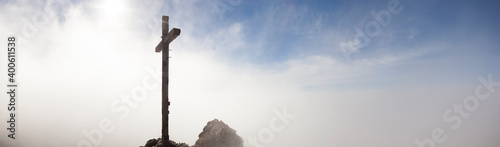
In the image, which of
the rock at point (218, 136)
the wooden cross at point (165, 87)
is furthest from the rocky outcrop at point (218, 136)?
the wooden cross at point (165, 87)

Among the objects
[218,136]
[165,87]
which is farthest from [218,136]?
[165,87]

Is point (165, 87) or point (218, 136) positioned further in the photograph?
point (218, 136)

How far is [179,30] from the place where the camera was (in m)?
8.07

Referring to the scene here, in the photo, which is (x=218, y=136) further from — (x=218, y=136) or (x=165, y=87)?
(x=165, y=87)

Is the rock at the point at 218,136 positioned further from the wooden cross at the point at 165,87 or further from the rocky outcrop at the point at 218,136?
the wooden cross at the point at 165,87

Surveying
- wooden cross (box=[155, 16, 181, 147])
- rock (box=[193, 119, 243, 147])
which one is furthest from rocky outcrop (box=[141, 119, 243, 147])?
wooden cross (box=[155, 16, 181, 147])

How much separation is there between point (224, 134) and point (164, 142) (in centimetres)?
3723

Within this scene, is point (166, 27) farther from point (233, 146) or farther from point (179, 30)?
point (233, 146)

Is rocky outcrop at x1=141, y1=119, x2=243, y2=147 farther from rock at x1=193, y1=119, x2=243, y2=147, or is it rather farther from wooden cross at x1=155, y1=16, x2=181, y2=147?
wooden cross at x1=155, y1=16, x2=181, y2=147

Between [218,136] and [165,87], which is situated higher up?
[165,87]

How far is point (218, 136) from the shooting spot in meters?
43.5

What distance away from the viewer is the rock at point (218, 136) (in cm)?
4294

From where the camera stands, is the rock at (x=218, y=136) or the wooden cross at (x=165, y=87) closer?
the wooden cross at (x=165, y=87)

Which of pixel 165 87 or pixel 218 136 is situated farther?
pixel 218 136
